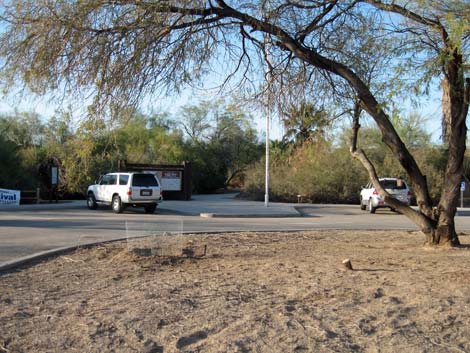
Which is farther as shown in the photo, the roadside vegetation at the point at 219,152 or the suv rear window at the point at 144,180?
the suv rear window at the point at 144,180

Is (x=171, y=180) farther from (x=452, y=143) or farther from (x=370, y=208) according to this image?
(x=452, y=143)

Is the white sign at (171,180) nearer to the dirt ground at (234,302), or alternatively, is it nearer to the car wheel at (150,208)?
the car wheel at (150,208)

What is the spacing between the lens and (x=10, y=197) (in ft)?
86.6

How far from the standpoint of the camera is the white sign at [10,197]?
26141 mm

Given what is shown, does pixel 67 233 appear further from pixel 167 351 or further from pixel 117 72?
pixel 167 351

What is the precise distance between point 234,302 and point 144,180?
17.9 m

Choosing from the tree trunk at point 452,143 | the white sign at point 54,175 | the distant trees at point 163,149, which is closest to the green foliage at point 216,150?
the distant trees at point 163,149

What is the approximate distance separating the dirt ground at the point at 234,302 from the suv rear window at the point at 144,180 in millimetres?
13434

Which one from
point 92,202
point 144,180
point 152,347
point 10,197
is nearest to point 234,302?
point 152,347

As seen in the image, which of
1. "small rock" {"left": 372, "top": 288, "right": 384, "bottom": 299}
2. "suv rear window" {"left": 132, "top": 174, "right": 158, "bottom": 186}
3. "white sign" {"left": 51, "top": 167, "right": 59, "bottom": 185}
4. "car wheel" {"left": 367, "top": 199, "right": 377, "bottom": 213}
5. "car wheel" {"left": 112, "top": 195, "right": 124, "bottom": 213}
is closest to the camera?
"small rock" {"left": 372, "top": 288, "right": 384, "bottom": 299}

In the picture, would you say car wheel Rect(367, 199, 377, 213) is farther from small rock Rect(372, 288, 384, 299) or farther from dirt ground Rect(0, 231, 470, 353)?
small rock Rect(372, 288, 384, 299)

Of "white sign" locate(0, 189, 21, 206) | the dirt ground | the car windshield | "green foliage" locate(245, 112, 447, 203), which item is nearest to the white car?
the car windshield

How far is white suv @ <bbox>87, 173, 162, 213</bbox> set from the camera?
2338 centimetres

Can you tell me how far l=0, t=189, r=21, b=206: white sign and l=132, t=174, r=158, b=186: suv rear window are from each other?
689cm
